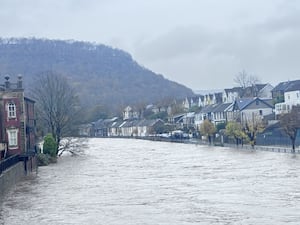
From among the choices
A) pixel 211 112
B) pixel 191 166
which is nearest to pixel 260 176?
pixel 191 166

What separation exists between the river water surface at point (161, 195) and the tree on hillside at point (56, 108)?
2105 cm

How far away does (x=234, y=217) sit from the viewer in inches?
955

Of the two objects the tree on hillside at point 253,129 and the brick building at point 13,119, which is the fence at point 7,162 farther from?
the tree on hillside at point 253,129

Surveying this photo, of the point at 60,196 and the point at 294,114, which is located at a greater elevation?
the point at 294,114

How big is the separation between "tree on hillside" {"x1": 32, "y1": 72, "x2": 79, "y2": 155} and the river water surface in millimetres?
21049

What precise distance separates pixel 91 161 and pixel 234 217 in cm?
3778

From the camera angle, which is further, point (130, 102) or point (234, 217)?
point (130, 102)

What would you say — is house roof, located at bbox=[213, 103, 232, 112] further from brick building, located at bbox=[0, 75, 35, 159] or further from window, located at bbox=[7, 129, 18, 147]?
window, located at bbox=[7, 129, 18, 147]

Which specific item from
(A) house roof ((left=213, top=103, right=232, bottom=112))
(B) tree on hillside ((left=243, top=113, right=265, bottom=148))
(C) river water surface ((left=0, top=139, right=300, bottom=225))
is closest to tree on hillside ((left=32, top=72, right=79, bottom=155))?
(B) tree on hillside ((left=243, top=113, right=265, bottom=148))

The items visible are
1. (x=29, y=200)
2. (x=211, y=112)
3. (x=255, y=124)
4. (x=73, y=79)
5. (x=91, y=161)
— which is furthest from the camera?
(x=73, y=79)

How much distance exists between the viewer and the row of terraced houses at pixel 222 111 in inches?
3802

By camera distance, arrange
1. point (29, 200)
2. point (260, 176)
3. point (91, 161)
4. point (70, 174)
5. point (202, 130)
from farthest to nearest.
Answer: point (202, 130) → point (91, 161) → point (70, 174) → point (260, 176) → point (29, 200)

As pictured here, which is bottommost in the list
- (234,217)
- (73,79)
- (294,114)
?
(234,217)

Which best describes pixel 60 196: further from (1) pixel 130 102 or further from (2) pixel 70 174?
(1) pixel 130 102
